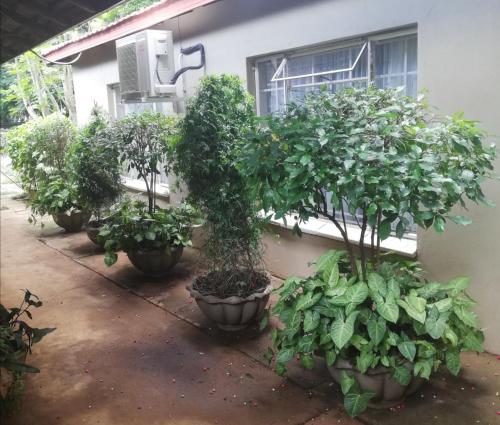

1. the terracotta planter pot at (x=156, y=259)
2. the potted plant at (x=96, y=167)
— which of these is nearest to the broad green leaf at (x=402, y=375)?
the terracotta planter pot at (x=156, y=259)

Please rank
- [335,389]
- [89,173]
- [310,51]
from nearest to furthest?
[335,389]
[310,51]
[89,173]

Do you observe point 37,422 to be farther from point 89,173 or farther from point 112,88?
point 112,88

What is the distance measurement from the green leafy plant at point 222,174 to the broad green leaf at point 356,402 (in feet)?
5.12

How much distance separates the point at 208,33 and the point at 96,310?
130 inches

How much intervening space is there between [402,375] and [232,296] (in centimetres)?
165

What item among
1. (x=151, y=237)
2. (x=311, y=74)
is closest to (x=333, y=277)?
(x=311, y=74)

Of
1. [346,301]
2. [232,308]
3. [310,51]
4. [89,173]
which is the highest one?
[310,51]

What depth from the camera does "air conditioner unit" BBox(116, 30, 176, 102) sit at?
19.2 feet

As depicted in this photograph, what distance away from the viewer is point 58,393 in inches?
137

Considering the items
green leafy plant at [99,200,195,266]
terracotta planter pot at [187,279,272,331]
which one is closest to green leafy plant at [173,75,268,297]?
terracotta planter pot at [187,279,272,331]

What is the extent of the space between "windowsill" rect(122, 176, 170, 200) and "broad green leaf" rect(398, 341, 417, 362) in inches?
187

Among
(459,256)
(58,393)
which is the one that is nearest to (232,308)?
(58,393)

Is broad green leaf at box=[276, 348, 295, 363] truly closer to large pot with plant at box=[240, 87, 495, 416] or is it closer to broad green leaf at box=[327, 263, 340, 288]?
large pot with plant at box=[240, 87, 495, 416]

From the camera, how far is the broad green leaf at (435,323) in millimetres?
2908
